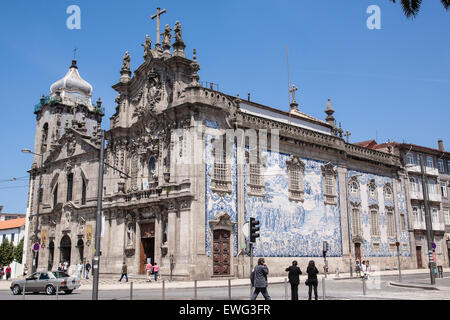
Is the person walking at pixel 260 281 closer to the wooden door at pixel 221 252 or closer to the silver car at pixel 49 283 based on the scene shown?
the silver car at pixel 49 283

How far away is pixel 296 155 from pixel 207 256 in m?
12.2

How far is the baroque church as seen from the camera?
32.1 meters

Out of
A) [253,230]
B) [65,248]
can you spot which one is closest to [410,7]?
[253,230]

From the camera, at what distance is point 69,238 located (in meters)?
43.9

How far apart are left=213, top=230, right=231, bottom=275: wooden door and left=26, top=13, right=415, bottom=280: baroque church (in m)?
0.08

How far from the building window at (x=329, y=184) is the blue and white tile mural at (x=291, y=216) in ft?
1.48

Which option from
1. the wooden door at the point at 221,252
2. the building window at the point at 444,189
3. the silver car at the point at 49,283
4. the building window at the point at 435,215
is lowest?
the silver car at the point at 49,283

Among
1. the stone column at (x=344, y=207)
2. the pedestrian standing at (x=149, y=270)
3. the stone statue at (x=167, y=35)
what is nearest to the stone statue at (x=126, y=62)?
the stone statue at (x=167, y=35)

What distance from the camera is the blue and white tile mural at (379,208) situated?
42719mm

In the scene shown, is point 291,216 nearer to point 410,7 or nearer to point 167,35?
point 167,35

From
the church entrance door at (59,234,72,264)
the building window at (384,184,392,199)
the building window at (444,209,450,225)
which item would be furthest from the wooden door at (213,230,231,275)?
the building window at (444,209,450,225)

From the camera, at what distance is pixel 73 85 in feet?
185

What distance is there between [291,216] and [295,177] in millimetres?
3310

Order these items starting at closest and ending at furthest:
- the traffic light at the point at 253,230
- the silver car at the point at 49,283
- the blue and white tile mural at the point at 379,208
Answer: the traffic light at the point at 253,230
the silver car at the point at 49,283
the blue and white tile mural at the point at 379,208
